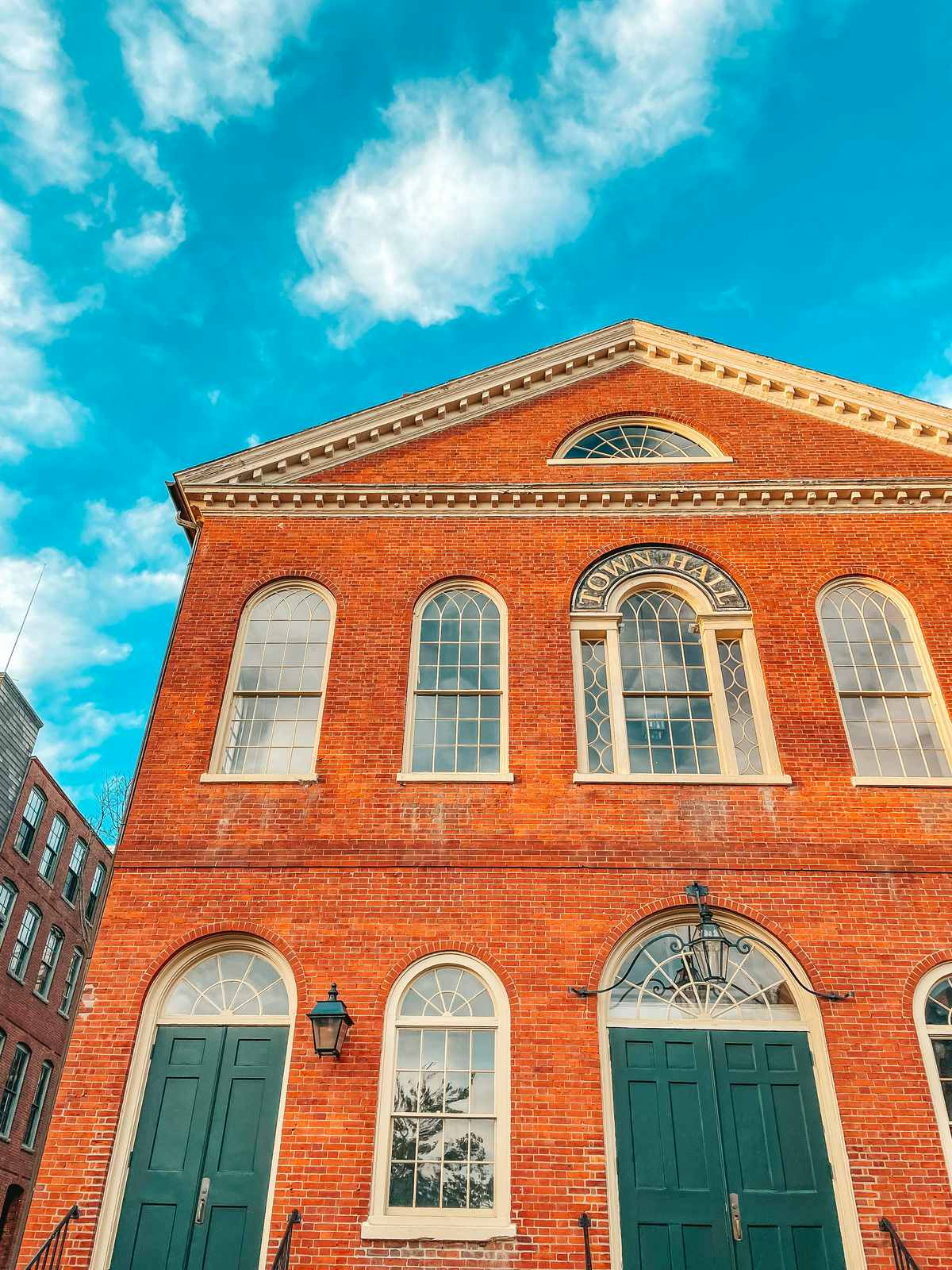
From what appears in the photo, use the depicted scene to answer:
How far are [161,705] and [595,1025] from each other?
6.00 meters

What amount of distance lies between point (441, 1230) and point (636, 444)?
9879 millimetres

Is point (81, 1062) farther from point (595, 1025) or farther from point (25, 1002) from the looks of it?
point (25, 1002)

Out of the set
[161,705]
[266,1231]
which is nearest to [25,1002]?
[161,705]

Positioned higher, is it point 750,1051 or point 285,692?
point 285,692

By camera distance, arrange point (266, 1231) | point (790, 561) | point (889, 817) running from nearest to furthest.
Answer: point (266, 1231) → point (889, 817) → point (790, 561)

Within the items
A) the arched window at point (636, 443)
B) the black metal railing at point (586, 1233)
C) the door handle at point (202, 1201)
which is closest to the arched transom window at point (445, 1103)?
the black metal railing at point (586, 1233)

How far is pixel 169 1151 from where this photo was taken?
28.3 ft

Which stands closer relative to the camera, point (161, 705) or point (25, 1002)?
point (161, 705)

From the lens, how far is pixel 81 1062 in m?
8.89

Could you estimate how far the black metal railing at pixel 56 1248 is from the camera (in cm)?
779

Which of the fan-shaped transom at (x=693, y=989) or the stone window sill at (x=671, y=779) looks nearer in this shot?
the fan-shaped transom at (x=693, y=989)

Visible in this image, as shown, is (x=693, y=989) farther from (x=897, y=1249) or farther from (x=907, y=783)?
(x=907, y=783)

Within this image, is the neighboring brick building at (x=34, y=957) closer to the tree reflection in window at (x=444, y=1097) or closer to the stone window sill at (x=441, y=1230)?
the tree reflection in window at (x=444, y=1097)

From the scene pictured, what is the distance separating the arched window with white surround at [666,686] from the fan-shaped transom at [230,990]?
152 inches
